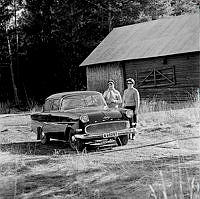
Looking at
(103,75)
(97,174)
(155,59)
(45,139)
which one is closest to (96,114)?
(45,139)

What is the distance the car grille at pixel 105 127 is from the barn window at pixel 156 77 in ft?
51.9

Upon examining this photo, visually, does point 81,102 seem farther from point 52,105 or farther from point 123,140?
point 123,140

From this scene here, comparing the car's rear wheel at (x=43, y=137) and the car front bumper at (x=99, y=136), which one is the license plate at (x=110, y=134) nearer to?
the car front bumper at (x=99, y=136)

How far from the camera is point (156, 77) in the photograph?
27.0 meters

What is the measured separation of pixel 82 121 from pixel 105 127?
62cm

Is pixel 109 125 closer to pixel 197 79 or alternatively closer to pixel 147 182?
pixel 147 182

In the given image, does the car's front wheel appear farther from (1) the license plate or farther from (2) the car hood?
(1) the license plate

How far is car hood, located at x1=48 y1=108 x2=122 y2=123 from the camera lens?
408 inches

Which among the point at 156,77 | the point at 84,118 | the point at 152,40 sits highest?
the point at 152,40

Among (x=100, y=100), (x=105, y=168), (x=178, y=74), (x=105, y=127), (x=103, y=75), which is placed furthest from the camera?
(x=103, y=75)

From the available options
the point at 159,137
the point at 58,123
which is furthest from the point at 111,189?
the point at 159,137

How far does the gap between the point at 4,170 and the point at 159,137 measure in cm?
510

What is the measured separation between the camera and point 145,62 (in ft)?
89.6

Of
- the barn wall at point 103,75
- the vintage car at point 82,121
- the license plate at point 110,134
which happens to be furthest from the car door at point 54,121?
the barn wall at point 103,75
